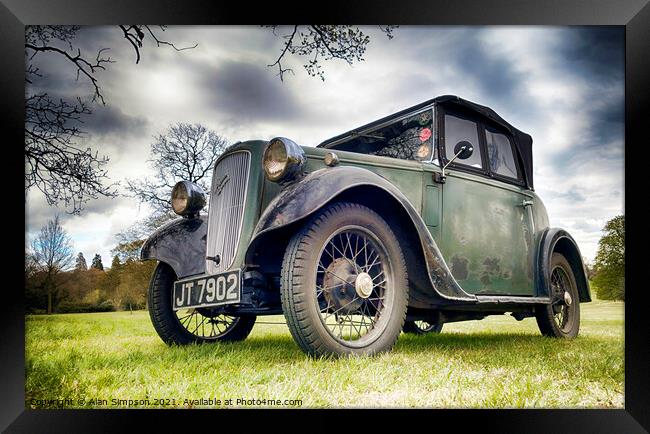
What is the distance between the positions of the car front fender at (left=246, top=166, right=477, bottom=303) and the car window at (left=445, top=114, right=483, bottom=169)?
0.82 meters

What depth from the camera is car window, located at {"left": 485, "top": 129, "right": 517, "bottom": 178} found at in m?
3.83

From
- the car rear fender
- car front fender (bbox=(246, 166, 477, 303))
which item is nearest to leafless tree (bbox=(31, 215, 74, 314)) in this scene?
car front fender (bbox=(246, 166, 477, 303))

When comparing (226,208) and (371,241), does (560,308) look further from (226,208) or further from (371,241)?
(226,208)

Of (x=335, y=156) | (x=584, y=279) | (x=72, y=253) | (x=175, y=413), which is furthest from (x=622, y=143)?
(x=72, y=253)

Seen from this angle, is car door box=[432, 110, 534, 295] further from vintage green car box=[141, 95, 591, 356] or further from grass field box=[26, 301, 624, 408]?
grass field box=[26, 301, 624, 408]

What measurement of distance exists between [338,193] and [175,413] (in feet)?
3.86

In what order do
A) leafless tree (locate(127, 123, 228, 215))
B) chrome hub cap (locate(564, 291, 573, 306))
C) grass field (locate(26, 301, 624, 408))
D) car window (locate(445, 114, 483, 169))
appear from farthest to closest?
1. chrome hub cap (locate(564, 291, 573, 306))
2. car window (locate(445, 114, 483, 169))
3. leafless tree (locate(127, 123, 228, 215))
4. grass field (locate(26, 301, 624, 408))

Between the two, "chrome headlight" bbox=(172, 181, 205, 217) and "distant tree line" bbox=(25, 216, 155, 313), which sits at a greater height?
"chrome headlight" bbox=(172, 181, 205, 217)

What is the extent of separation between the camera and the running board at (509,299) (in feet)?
10.4

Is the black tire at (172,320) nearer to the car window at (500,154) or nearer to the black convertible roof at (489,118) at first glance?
the black convertible roof at (489,118)

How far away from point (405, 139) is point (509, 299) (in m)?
1.22

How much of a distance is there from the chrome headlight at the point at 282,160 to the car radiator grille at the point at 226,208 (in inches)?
10.9
